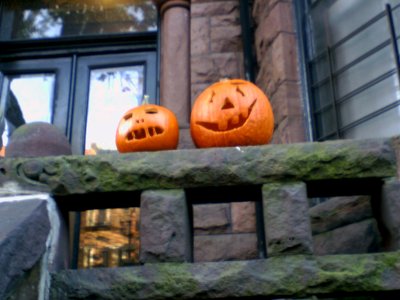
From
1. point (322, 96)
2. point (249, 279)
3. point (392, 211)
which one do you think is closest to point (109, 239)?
point (322, 96)

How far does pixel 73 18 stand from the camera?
5.12m

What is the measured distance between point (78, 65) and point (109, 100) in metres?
0.42

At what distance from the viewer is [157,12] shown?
5.00 m

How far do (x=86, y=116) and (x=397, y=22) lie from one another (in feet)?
8.48

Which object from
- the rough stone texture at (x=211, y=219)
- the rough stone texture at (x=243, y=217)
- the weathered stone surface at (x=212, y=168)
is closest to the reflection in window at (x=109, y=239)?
the rough stone texture at (x=211, y=219)

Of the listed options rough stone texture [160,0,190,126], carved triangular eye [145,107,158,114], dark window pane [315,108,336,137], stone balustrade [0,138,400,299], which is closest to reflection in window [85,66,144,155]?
rough stone texture [160,0,190,126]

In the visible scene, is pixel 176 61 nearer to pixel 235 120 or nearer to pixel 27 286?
pixel 235 120

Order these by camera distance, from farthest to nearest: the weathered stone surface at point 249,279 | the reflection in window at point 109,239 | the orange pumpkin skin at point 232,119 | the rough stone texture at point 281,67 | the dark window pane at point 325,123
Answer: the reflection in window at point 109,239 → the rough stone texture at point 281,67 → the dark window pane at point 325,123 → the orange pumpkin skin at point 232,119 → the weathered stone surface at point 249,279

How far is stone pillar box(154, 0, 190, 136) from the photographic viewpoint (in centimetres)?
439

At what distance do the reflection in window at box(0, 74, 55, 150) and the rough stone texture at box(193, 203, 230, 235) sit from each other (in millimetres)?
1646

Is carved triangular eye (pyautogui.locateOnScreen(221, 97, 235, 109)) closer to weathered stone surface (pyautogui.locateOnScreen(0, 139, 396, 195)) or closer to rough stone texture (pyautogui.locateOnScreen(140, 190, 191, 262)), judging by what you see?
weathered stone surface (pyautogui.locateOnScreen(0, 139, 396, 195))

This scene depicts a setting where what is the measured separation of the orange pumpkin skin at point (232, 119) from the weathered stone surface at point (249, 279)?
2.20ft

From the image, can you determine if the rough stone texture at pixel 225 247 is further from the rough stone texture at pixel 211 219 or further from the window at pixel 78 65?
the window at pixel 78 65

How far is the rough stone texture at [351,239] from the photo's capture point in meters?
2.57
